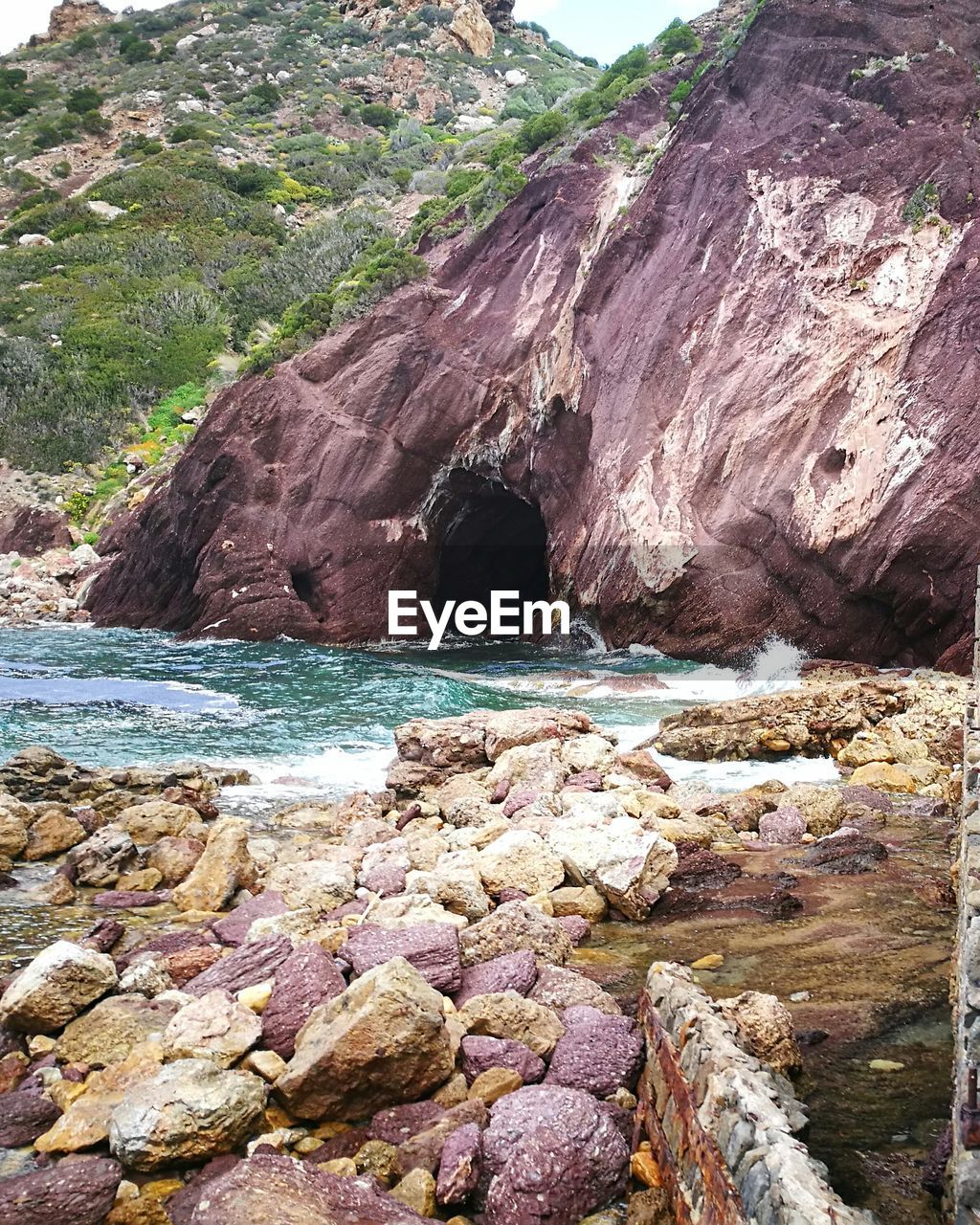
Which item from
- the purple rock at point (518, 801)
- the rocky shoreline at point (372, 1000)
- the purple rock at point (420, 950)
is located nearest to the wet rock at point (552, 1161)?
the rocky shoreline at point (372, 1000)

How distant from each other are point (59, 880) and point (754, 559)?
15635mm

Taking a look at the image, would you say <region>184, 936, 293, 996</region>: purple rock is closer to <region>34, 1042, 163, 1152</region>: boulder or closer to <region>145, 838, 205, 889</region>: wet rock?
<region>34, 1042, 163, 1152</region>: boulder

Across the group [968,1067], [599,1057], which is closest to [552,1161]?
[599,1057]

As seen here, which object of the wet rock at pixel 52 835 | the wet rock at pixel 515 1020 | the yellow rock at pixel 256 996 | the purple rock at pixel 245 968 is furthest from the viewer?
the wet rock at pixel 52 835

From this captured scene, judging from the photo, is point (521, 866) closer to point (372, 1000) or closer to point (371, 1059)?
point (372, 1000)

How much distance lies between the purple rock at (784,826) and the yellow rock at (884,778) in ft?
6.62

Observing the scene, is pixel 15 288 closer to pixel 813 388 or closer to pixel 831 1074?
pixel 813 388

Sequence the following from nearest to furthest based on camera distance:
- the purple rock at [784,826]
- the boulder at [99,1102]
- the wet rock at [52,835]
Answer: the boulder at [99,1102] → the purple rock at [784,826] → the wet rock at [52,835]

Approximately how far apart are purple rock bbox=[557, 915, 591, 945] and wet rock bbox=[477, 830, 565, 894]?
1.51ft

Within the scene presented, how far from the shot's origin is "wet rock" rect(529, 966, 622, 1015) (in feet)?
15.7

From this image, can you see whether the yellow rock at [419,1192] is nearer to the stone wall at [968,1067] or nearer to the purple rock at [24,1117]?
the purple rock at [24,1117]

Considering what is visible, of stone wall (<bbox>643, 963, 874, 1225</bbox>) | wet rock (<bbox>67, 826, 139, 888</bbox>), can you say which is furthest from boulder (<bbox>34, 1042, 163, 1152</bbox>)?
wet rock (<bbox>67, 826, 139, 888</bbox>)

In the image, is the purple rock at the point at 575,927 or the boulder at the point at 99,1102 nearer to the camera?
the boulder at the point at 99,1102

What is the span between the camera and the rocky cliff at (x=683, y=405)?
59.9 ft
